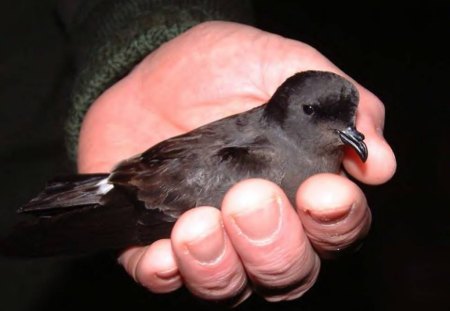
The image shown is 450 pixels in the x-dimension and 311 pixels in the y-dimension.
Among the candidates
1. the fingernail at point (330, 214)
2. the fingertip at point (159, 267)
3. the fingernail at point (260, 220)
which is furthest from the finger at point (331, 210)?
the fingertip at point (159, 267)

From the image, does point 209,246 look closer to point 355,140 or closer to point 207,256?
point 207,256

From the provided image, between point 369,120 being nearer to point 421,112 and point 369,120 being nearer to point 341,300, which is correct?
point 341,300

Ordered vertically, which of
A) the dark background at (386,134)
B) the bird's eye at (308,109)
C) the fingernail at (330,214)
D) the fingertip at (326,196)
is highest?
the bird's eye at (308,109)

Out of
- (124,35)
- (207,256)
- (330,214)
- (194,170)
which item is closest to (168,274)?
(207,256)

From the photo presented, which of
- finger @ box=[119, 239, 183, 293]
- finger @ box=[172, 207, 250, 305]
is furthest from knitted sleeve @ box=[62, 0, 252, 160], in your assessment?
finger @ box=[172, 207, 250, 305]

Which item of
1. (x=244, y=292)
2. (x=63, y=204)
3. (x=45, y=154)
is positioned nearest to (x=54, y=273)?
(x=45, y=154)

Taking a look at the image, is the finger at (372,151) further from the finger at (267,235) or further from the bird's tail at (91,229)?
the bird's tail at (91,229)
